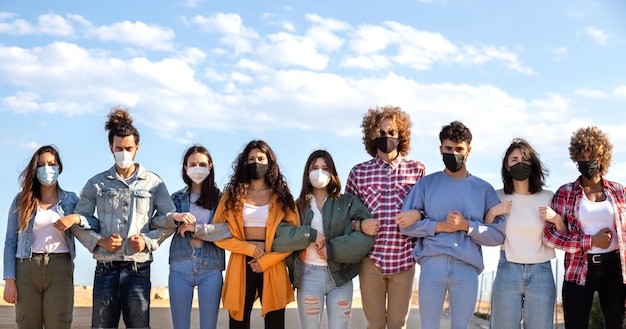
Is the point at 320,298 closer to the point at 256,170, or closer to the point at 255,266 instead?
the point at 255,266

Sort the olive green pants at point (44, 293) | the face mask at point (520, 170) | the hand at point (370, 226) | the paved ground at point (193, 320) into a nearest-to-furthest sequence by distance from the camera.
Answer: the hand at point (370, 226), the face mask at point (520, 170), the olive green pants at point (44, 293), the paved ground at point (193, 320)

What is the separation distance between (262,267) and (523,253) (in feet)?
7.31

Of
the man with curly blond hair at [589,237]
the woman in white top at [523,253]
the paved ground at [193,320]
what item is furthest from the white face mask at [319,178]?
the paved ground at [193,320]

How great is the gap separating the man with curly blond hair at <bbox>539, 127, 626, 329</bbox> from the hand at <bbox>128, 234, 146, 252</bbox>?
3.47m

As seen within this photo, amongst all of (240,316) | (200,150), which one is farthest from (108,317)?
(200,150)

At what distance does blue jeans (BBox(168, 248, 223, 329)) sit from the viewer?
6.50 metres

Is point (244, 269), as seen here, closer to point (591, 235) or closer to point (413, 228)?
Result: point (413, 228)

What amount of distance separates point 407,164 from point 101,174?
2826 mm

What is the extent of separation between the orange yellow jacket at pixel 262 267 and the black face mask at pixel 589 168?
2.63m

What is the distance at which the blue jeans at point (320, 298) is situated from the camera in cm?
631

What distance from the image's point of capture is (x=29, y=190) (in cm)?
697

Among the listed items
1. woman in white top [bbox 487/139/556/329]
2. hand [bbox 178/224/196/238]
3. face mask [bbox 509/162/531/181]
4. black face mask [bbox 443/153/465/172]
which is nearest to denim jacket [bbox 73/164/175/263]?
hand [bbox 178/224/196/238]

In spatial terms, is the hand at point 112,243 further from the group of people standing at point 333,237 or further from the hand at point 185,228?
the hand at point 185,228

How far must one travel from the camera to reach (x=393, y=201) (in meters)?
6.64
